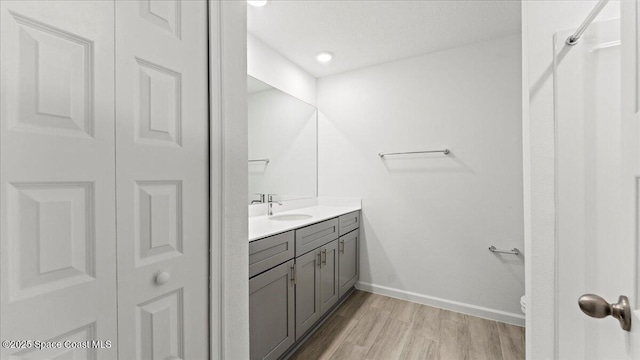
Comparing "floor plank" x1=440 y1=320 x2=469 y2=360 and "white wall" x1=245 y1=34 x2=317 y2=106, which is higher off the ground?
"white wall" x1=245 y1=34 x2=317 y2=106

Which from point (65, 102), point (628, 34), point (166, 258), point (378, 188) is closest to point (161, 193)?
point (166, 258)

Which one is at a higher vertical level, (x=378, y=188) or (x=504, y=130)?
(x=504, y=130)

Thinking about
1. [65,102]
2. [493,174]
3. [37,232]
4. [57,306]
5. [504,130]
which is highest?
[504,130]

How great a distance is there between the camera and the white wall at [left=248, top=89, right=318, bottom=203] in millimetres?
2309

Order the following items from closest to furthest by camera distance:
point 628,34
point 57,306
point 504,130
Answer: point 628,34 → point 57,306 → point 504,130

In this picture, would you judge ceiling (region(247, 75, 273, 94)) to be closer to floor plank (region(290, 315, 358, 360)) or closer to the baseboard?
floor plank (region(290, 315, 358, 360))

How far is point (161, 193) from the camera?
84 centimetres

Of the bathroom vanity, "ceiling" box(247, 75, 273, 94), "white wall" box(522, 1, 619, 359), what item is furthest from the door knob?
"ceiling" box(247, 75, 273, 94)

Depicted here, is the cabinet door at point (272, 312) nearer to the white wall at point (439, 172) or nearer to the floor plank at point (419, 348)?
the floor plank at point (419, 348)

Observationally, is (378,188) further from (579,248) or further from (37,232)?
(37,232)

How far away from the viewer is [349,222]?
260 cm

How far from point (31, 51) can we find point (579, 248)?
5.51 ft

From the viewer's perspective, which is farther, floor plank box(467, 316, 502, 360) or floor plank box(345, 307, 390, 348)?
floor plank box(345, 307, 390, 348)

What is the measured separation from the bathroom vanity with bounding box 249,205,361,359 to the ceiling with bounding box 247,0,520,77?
146 cm
